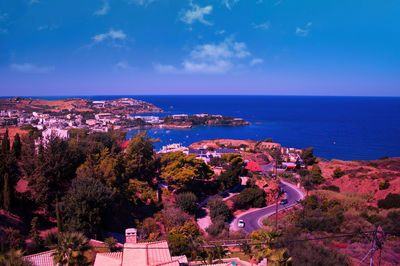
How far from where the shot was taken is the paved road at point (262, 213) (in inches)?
796

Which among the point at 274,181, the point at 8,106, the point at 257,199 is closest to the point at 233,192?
the point at 257,199

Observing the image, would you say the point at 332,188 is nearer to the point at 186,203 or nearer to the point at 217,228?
the point at 217,228

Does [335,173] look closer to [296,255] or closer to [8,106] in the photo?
[296,255]

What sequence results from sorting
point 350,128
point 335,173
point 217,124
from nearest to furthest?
point 335,173 < point 350,128 < point 217,124

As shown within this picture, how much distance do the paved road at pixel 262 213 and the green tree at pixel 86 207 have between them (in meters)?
10.6

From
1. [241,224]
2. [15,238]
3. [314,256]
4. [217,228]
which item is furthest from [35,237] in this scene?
[241,224]

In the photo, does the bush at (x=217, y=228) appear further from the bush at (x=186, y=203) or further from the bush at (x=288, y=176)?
the bush at (x=288, y=176)

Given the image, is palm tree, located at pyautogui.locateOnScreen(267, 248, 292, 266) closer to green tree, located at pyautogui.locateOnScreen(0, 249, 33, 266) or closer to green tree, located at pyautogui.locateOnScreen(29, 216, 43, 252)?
green tree, located at pyautogui.locateOnScreen(0, 249, 33, 266)

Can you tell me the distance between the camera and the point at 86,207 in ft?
43.2

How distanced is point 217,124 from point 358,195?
90689 millimetres

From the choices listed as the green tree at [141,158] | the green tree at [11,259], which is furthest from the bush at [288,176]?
the green tree at [11,259]

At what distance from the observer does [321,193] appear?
25312 mm

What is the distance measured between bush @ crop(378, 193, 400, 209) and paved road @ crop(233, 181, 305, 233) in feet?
21.9

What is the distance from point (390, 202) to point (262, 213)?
1080cm
